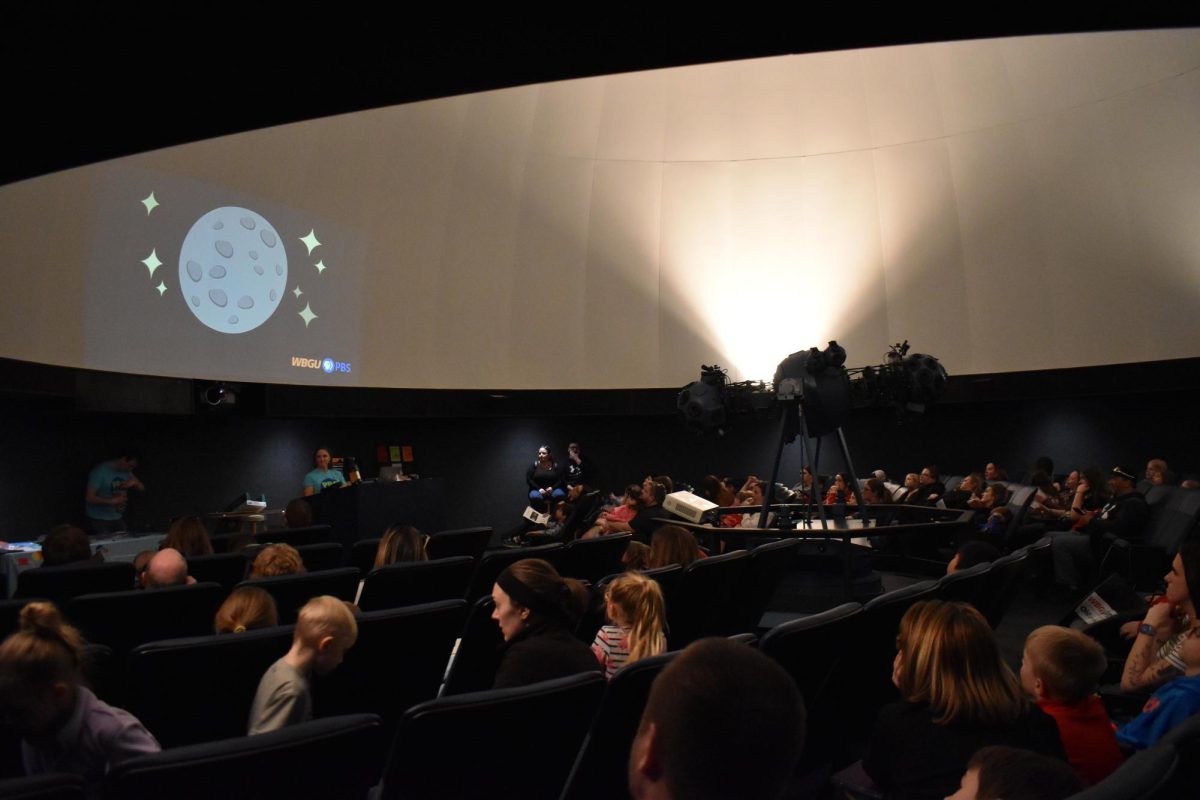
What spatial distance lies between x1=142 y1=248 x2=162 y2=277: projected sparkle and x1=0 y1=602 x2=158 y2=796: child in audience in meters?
7.68

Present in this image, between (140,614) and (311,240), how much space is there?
7631mm

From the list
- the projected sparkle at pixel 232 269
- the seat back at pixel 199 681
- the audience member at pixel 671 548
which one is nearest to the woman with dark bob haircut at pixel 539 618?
the seat back at pixel 199 681

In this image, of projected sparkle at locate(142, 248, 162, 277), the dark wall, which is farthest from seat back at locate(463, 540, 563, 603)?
projected sparkle at locate(142, 248, 162, 277)

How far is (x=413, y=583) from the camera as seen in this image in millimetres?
3811

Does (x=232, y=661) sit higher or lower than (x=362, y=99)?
lower

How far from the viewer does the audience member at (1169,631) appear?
9.39 feet

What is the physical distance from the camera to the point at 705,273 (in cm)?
1254

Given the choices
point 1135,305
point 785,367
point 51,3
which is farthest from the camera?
point 1135,305

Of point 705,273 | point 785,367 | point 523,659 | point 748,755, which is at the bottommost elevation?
point 523,659

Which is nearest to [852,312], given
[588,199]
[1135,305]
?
[1135,305]

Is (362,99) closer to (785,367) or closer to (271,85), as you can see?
(271,85)

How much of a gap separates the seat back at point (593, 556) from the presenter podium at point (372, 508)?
295cm

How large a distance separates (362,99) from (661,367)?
1018 centimetres

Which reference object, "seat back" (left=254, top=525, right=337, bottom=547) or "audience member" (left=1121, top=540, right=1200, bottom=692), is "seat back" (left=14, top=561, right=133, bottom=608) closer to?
"seat back" (left=254, top=525, right=337, bottom=547)
